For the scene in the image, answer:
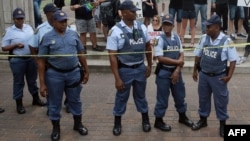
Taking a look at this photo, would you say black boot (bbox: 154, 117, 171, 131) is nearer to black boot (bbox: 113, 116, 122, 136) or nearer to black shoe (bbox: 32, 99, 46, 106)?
black boot (bbox: 113, 116, 122, 136)

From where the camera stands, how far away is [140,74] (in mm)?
5238

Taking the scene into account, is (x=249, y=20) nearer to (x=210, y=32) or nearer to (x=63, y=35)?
(x=210, y=32)

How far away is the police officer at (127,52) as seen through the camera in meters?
5.03

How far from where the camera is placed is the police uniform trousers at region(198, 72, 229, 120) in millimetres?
5109

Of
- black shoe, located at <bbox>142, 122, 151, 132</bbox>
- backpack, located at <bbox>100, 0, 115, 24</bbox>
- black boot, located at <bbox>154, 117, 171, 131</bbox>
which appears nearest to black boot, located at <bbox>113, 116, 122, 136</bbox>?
black shoe, located at <bbox>142, 122, 151, 132</bbox>

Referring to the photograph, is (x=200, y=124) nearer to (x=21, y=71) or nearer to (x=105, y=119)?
(x=105, y=119)

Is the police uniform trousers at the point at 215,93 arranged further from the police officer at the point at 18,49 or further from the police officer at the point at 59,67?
the police officer at the point at 18,49

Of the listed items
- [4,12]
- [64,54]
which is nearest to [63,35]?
[64,54]

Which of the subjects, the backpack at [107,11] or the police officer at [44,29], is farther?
the backpack at [107,11]

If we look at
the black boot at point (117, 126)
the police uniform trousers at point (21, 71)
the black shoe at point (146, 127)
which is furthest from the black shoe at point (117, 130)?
the police uniform trousers at point (21, 71)

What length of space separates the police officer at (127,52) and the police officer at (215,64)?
0.78m

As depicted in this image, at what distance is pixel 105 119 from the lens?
19.7 ft

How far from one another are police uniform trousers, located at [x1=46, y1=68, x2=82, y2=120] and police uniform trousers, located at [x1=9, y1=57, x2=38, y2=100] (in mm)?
1260

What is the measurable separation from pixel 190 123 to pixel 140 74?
1137mm
